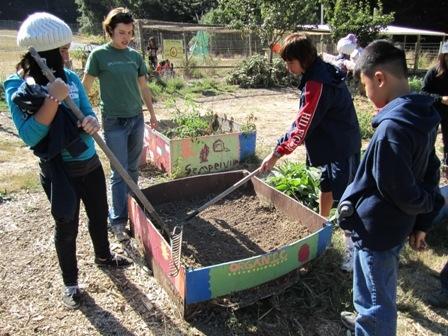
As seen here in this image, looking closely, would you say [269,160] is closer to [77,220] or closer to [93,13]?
[77,220]

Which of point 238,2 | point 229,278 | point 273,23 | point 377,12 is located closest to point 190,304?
point 229,278

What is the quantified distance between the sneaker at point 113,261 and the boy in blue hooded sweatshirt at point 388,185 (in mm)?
1857

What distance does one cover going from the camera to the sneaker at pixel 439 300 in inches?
115

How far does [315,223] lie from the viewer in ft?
11.0

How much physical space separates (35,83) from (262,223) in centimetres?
210

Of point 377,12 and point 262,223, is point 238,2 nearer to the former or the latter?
point 377,12

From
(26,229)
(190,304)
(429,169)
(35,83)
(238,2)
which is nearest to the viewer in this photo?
(429,169)

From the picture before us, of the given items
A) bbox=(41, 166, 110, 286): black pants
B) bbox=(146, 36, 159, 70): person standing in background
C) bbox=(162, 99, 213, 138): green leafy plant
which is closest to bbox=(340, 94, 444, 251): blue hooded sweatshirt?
bbox=(41, 166, 110, 286): black pants

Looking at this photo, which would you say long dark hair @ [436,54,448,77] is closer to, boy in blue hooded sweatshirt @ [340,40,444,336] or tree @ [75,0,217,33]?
boy in blue hooded sweatshirt @ [340,40,444,336]

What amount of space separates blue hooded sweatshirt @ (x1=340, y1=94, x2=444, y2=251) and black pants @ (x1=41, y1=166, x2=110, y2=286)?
5.37ft

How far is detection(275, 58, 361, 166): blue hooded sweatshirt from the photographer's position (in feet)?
9.43

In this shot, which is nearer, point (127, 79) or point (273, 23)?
point (127, 79)

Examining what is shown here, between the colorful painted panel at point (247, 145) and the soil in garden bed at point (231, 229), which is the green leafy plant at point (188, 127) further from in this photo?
the soil in garden bed at point (231, 229)

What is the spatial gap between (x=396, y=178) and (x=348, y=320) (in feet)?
4.02
